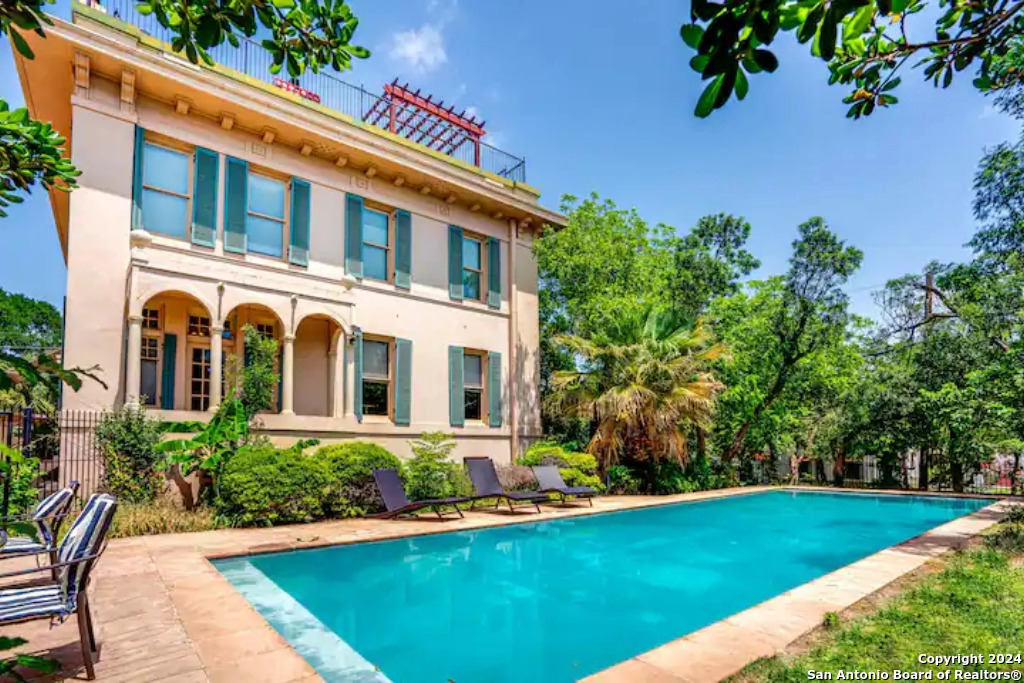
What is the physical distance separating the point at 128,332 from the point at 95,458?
7.23ft

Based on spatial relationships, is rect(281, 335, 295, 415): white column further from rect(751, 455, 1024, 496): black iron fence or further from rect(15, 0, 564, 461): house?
rect(751, 455, 1024, 496): black iron fence

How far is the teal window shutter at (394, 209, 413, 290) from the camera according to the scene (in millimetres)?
14492

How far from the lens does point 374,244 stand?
47.1 ft

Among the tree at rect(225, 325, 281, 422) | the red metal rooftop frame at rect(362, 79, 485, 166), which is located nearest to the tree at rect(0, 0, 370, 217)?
the tree at rect(225, 325, 281, 422)

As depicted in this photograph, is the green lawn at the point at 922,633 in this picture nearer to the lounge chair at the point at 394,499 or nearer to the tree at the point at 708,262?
the lounge chair at the point at 394,499

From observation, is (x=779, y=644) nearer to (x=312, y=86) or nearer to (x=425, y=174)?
(x=425, y=174)

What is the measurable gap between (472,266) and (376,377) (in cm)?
431

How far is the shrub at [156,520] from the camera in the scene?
8.66 metres

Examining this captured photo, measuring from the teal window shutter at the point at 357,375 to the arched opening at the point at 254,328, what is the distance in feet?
5.04

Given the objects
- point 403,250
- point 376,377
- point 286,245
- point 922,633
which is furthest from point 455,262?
point 922,633

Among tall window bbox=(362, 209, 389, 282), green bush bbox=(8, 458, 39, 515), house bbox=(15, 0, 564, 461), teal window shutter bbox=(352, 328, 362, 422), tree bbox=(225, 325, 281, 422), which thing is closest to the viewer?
green bush bbox=(8, 458, 39, 515)

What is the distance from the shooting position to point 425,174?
14.7 meters

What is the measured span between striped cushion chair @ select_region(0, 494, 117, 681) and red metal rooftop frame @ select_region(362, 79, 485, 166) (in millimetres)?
14729

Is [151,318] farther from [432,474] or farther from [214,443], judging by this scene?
[432,474]
